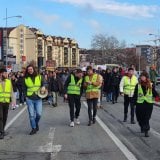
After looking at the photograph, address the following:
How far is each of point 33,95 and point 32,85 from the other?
286 mm

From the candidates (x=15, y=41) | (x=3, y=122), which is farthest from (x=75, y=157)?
(x=15, y=41)

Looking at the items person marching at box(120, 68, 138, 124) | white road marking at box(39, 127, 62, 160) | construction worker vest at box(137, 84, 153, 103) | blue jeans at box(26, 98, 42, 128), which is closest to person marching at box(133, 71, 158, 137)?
construction worker vest at box(137, 84, 153, 103)

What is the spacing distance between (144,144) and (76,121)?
515cm

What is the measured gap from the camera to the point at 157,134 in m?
13.9

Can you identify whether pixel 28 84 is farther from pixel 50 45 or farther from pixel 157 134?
pixel 50 45

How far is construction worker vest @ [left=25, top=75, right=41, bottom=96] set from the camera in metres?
14.2

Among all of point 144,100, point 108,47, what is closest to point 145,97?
point 144,100

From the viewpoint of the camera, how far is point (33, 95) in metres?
14.1

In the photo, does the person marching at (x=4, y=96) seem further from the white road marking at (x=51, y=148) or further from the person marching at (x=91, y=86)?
the person marching at (x=91, y=86)

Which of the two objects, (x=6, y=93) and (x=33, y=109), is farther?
(x=33, y=109)

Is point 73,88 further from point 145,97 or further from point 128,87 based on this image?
point 145,97

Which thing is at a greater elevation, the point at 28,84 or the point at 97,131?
the point at 28,84

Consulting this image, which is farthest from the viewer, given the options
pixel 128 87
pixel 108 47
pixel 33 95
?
pixel 108 47

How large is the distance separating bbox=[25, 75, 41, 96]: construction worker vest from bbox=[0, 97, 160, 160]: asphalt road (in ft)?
3.79
